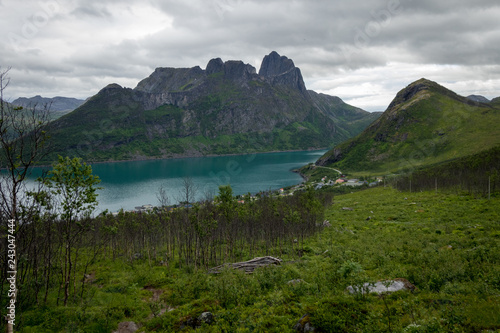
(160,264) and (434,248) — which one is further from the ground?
(434,248)

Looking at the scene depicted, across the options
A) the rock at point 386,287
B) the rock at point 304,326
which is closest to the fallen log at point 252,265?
the rock at point 386,287

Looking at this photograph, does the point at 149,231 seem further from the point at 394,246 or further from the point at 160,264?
the point at 394,246

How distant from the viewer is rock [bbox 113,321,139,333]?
19.1 m

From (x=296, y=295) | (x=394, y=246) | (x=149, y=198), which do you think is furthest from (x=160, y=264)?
(x=149, y=198)

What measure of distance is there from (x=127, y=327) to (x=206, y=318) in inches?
331

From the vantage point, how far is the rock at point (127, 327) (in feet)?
62.6

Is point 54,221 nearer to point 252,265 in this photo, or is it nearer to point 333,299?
point 252,265

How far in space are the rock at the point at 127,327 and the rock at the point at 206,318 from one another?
22.3 feet

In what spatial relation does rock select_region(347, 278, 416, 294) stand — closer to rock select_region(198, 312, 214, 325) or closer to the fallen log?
rock select_region(198, 312, 214, 325)

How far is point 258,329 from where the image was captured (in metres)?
13.0

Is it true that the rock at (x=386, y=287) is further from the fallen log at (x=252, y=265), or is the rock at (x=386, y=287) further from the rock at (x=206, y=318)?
the fallen log at (x=252, y=265)

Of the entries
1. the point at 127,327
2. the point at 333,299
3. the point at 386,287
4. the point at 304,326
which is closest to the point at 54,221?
the point at 127,327

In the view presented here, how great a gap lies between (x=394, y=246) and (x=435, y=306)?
55.5 feet

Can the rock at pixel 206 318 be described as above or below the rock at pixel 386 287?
below
